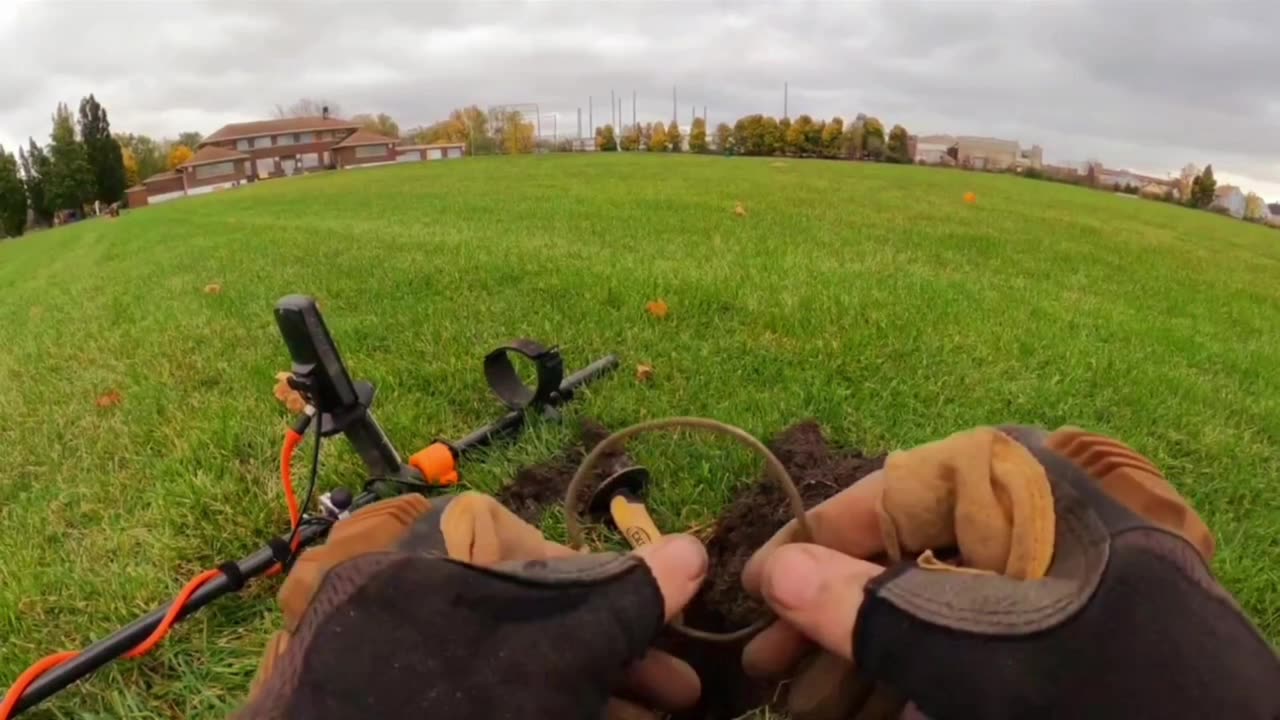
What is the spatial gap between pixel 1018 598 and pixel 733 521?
0.99 meters

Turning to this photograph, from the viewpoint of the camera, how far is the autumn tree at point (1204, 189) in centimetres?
4928

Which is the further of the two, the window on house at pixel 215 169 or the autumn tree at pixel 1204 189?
the window on house at pixel 215 169

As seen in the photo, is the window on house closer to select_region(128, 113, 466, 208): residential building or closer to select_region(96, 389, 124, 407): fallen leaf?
select_region(128, 113, 466, 208): residential building

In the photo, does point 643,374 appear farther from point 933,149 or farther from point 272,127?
point 272,127

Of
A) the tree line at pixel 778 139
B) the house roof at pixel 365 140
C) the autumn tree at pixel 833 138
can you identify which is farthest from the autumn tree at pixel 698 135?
the house roof at pixel 365 140

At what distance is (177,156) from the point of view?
83.0m

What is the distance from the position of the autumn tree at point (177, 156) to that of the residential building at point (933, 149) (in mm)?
68124

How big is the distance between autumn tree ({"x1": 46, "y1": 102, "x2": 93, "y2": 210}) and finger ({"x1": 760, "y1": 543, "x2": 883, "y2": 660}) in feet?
241

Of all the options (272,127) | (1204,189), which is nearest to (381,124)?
(272,127)

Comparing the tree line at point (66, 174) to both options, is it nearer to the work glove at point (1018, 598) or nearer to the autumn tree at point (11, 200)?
the autumn tree at point (11, 200)

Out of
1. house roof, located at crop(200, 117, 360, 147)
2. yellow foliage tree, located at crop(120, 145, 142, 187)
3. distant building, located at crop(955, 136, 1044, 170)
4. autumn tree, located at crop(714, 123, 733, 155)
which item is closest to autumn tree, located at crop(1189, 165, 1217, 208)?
distant building, located at crop(955, 136, 1044, 170)

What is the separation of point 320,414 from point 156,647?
1.90 feet

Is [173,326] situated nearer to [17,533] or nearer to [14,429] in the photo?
[14,429]

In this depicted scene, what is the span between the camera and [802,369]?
3.07m
